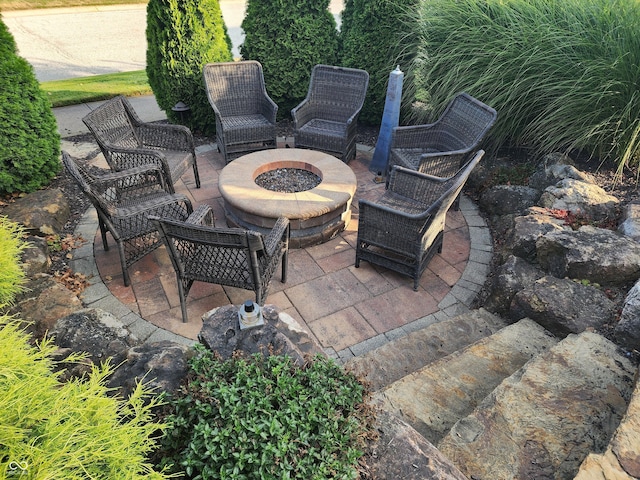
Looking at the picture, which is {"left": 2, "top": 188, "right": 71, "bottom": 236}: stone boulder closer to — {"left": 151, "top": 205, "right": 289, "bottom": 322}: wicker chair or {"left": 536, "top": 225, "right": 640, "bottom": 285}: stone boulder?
{"left": 151, "top": 205, "right": 289, "bottom": 322}: wicker chair

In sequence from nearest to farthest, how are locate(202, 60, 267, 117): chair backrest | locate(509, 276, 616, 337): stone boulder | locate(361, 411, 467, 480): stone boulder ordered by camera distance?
locate(361, 411, 467, 480): stone boulder
locate(509, 276, 616, 337): stone boulder
locate(202, 60, 267, 117): chair backrest

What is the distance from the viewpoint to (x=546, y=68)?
196 inches

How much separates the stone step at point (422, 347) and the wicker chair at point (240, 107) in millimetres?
3543

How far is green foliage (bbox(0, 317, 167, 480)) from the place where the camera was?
113 centimetres

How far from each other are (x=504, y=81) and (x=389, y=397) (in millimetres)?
4295

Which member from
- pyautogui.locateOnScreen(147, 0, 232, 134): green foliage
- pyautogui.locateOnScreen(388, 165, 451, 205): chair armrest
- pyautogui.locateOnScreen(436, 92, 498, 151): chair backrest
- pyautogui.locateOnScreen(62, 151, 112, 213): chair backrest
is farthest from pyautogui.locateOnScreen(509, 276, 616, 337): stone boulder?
pyautogui.locateOnScreen(147, 0, 232, 134): green foliage

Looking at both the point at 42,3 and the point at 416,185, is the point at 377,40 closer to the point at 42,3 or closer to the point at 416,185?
the point at 416,185

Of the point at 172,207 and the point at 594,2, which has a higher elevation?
the point at 594,2

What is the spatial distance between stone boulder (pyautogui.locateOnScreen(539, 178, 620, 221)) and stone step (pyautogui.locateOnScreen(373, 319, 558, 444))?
1551 mm

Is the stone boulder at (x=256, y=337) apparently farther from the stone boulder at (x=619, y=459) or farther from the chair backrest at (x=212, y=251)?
the stone boulder at (x=619, y=459)

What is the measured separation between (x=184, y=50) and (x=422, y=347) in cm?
506

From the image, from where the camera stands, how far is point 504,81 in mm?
5270

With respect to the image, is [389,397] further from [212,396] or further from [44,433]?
[44,433]

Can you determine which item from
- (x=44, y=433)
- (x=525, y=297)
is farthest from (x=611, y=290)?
(x=44, y=433)
